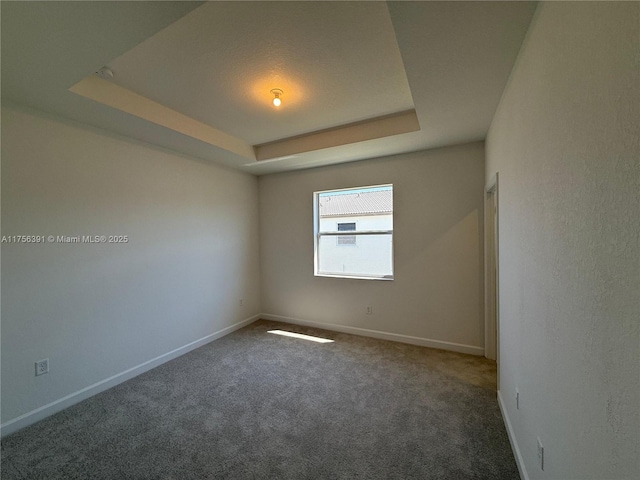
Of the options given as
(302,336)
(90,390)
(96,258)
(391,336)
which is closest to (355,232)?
(391,336)

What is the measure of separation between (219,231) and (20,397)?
8.05ft

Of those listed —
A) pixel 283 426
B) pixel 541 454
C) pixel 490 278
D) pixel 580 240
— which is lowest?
pixel 283 426

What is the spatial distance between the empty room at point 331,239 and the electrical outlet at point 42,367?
16 mm

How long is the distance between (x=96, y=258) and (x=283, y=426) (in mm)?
2343

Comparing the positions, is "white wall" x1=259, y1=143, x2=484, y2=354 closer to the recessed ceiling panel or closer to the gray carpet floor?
the gray carpet floor

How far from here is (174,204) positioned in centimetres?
324

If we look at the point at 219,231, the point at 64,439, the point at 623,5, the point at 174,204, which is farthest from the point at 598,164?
the point at 219,231

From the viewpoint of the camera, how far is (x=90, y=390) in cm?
243

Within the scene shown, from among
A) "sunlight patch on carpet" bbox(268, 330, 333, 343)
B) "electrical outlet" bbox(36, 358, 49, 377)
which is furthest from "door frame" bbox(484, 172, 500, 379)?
"electrical outlet" bbox(36, 358, 49, 377)

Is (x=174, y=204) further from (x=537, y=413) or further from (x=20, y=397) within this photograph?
(x=537, y=413)

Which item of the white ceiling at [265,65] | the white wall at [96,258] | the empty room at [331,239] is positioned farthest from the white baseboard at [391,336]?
the white ceiling at [265,65]

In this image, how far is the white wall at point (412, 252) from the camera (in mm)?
3162

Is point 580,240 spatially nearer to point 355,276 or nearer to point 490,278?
point 490,278

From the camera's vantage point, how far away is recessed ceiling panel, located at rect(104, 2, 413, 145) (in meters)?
1.47
